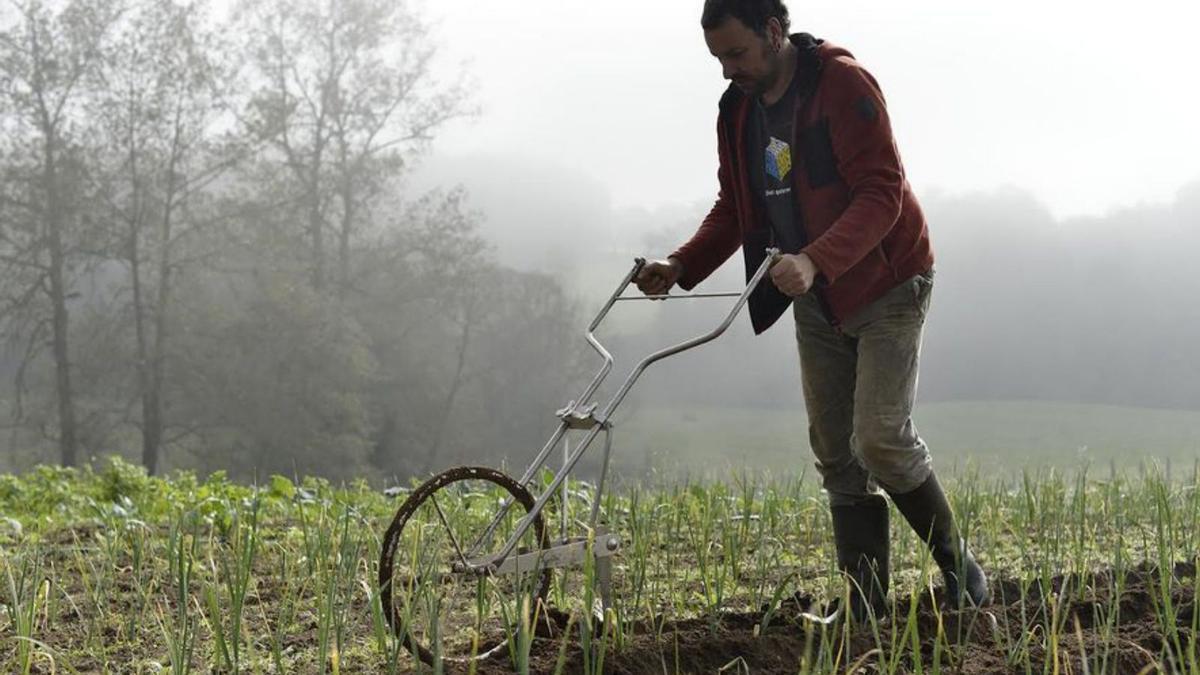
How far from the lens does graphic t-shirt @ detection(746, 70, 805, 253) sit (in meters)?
3.68

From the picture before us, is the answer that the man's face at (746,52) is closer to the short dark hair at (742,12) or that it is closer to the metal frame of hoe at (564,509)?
the short dark hair at (742,12)

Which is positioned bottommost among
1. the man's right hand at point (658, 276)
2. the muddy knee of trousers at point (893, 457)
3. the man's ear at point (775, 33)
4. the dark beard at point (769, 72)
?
the muddy knee of trousers at point (893, 457)

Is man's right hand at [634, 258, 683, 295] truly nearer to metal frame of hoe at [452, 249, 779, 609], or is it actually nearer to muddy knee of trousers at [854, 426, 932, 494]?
metal frame of hoe at [452, 249, 779, 609]

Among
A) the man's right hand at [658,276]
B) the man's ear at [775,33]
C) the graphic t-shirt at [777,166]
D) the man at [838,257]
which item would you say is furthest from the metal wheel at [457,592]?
the man's ear at [775,33]

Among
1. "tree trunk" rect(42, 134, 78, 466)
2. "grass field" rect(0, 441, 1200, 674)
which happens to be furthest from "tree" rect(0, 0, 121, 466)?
"grass field" rect(0, 441, 1200, 674)

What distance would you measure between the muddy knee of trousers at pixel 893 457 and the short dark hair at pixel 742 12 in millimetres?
1192

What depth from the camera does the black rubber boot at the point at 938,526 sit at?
3791 mm

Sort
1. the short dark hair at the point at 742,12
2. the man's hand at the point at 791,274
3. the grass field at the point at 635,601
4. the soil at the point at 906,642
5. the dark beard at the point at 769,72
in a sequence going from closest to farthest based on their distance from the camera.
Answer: the grass field at the point at 635,601 < the soil at the point at 906,642 < the man's hand at the point at 791,274 < the short dark hair at the point at 742,12 < the dark beard at the point at 769,72

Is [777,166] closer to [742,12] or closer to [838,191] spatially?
[838,191]

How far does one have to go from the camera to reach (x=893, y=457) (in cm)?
366

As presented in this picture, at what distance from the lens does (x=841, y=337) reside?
152 inches

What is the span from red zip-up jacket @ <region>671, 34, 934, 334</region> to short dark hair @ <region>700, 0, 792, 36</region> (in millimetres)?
204

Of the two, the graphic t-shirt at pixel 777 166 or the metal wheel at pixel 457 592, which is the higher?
the graphic t-shirt at pixel 777 166

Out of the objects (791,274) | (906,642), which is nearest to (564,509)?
(791,274)
